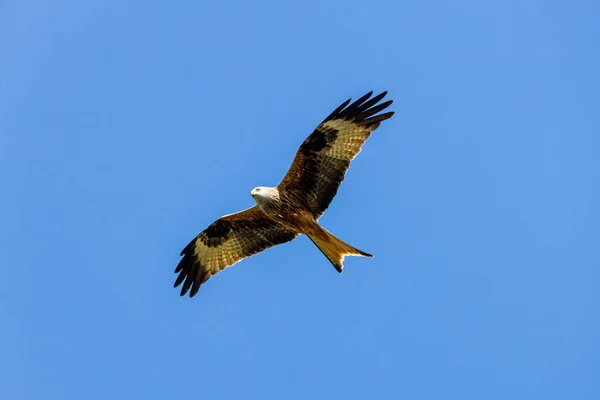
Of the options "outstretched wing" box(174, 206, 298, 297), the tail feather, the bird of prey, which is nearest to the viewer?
the tail feather

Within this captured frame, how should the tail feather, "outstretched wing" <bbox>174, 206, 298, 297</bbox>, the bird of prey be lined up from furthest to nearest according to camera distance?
"outstretched wing" <bbox>174, 206, 298, 297</bbox>, the bird of prey, the tail feather

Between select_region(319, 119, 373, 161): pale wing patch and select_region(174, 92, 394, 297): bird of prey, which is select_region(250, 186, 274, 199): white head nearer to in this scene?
select_region(174, 92, 394, 297): bird of prey

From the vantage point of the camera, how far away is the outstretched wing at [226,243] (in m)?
13.4

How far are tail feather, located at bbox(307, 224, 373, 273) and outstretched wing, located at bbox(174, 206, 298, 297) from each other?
0.95 meters

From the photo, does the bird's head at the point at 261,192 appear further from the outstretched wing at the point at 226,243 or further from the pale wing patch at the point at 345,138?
the pale wing patch at the point at 345,138

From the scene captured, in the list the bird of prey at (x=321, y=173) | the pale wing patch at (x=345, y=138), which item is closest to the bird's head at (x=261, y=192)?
the bird of prey at (x=321, y=173)

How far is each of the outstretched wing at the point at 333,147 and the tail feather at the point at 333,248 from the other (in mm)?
646

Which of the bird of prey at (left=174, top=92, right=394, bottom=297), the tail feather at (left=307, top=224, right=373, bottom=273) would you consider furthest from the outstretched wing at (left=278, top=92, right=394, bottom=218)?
the tail feather at (left=307, top=224, right=373, bottom=273)

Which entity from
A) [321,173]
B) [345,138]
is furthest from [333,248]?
[345,138]

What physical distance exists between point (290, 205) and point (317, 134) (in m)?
1.09

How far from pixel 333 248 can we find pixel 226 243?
2.29 m

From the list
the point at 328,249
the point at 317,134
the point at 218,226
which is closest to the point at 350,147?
the point at 317,134

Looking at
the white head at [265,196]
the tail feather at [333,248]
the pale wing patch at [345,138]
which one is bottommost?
the tail feather at [333,248]

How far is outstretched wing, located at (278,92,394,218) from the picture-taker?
12445 mm
